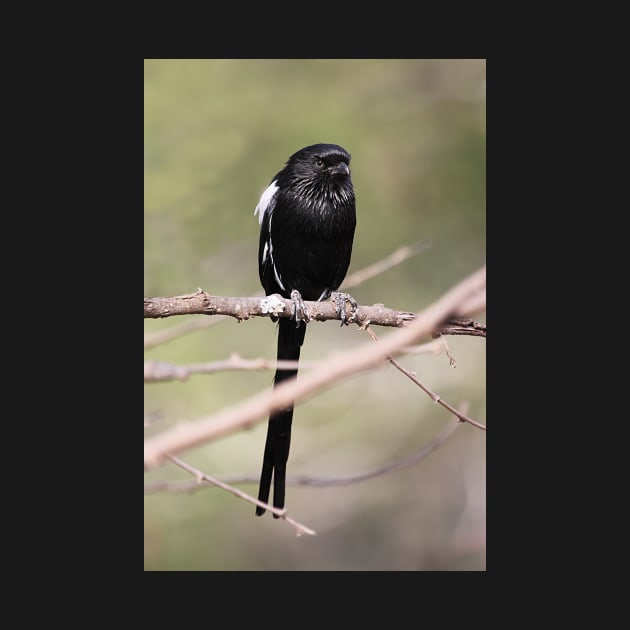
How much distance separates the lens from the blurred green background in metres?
3.31

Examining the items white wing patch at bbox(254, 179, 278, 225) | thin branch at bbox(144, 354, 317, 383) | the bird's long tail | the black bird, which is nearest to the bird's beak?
the black bird

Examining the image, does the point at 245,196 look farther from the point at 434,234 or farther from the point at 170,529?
the point at 170,529

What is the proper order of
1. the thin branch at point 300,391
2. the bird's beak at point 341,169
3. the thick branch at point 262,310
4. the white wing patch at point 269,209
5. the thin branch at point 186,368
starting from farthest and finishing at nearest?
the white wing patch at point 269,209 < the bird's beak at point 341,169 < the thick branch at point 262,310 < the thin branch at point 186,368 < the thin branch at point 300,391

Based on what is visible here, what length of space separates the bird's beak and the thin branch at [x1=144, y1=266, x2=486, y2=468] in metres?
2.32

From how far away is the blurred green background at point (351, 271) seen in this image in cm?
331

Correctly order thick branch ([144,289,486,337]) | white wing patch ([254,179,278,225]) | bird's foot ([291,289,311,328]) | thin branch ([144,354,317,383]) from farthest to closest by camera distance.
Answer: white wing patch ([254,179,278,225]), bird's foot ([291,289,311,328]), thick branch ([144,289,486,337]), thin branch ([144,354,317,383])

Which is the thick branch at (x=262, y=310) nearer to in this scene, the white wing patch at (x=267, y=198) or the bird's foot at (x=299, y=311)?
the bird's foot at (x=299, y=311)

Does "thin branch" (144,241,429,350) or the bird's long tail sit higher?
"thin branch" (144,241,429,350)

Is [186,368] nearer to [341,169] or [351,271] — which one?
[341,169]

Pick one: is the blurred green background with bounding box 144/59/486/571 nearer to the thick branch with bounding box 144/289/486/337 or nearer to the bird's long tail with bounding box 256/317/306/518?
the bird's long tail with bounding box 256/317/306/518

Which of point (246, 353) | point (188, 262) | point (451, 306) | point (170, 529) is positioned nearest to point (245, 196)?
point (188, 262)

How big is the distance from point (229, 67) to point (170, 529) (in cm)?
212

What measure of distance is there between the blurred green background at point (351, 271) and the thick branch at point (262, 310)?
2.61 feet

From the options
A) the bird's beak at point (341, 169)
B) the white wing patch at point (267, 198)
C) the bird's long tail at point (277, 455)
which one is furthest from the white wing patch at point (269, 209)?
the bird's long tail at point (277, 455)
